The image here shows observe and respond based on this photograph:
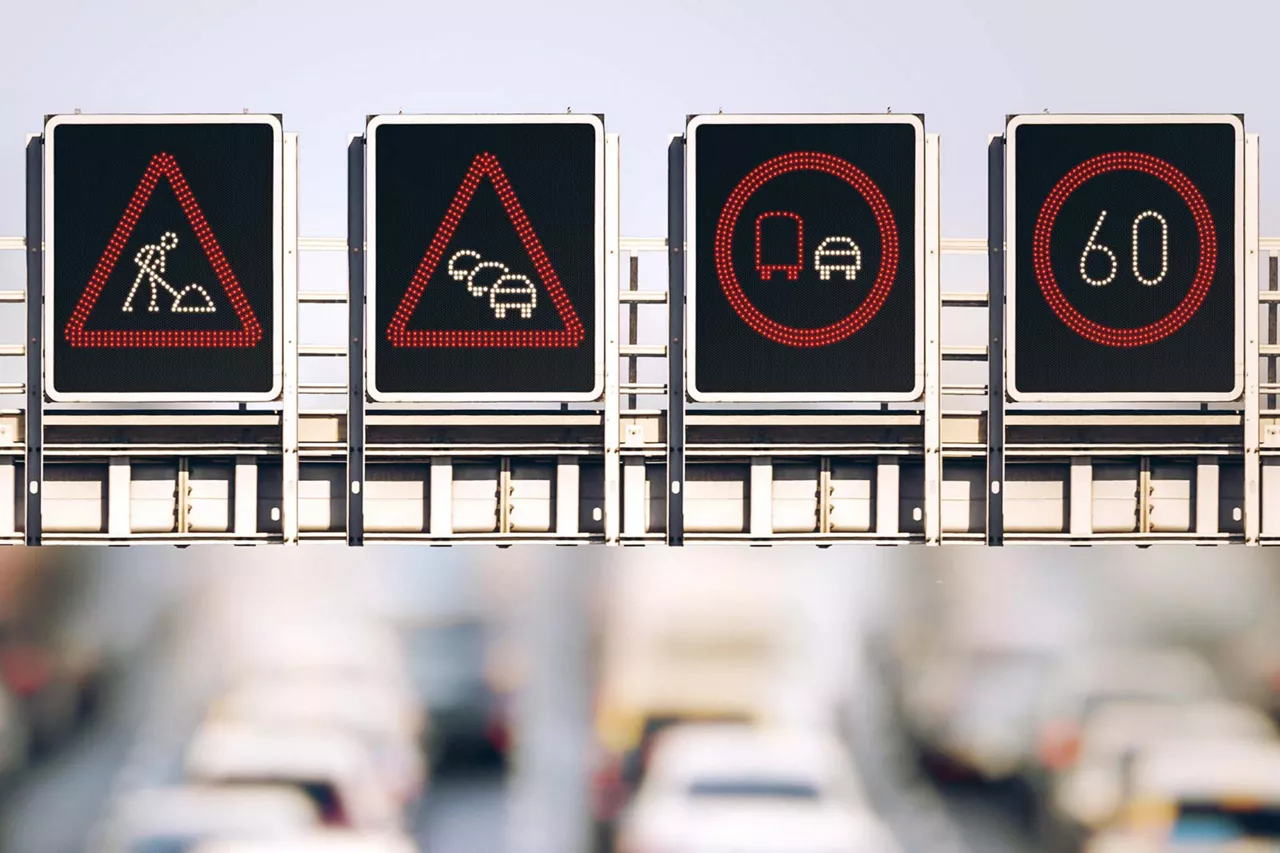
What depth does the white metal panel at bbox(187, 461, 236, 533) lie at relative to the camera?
40.5 ft

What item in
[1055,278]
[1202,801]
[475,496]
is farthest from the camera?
[1202,801]

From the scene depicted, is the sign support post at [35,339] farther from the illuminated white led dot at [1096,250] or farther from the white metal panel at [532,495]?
the illuminated white led dot at [1096,250]

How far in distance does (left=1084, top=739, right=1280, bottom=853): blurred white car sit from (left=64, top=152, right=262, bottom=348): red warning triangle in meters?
13.7

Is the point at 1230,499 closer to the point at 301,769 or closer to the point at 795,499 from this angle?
the point at 795,499

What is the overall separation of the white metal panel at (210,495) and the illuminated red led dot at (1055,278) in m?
8.65

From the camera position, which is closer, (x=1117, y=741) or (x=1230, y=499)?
(x=1230, y=499)

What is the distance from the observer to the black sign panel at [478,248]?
38.2 ft

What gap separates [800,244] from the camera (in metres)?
11.7

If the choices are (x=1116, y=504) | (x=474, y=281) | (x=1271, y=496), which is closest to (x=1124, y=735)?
(x=1271, y=496)

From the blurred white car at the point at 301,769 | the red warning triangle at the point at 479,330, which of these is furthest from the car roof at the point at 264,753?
the red warning triangle at the point at 479,330

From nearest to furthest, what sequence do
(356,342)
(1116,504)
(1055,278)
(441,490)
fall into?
1. (356,342)
2. (1055,278)
3. (441,490)
4. (1116,504)

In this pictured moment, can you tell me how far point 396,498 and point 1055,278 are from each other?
23.4ft

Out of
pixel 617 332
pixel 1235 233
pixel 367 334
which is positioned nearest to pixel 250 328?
pixel 367 334

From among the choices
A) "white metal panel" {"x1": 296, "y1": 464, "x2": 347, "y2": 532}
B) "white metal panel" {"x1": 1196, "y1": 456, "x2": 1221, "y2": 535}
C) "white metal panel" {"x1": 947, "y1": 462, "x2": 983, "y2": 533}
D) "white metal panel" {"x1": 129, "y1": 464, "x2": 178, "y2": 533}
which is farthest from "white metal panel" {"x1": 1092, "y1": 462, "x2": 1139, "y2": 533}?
"white metal panel" {"x1": 129, "y1": 464, "x2": 178, "y2": 533}
